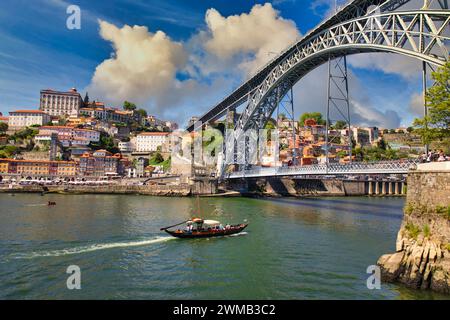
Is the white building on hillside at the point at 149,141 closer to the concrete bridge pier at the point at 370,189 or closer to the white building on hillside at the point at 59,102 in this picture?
the white building on hillside at the point at 59,102

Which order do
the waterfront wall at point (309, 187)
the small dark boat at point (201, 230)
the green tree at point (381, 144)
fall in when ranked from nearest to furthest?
1. the small dark boat at point (201, 230)
2. the waterfront wall at point (309, 187)
3. the green tree at point (381, 144)

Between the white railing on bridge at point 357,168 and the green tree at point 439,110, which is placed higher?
the green tree at point 439,110

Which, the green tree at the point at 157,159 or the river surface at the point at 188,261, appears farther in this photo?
the green tree at the point at 157,159

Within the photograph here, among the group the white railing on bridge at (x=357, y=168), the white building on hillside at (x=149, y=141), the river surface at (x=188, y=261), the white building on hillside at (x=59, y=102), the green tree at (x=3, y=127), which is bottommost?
the river surface at (x=188, y=261)

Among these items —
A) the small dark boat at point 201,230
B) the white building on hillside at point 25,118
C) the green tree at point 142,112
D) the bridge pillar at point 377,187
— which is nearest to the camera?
the small dark boat at point 201,230

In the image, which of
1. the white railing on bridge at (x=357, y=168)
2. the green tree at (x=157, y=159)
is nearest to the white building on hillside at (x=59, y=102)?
the green tree at (x=157, y=159)

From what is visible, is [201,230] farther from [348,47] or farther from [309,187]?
[309,187]
